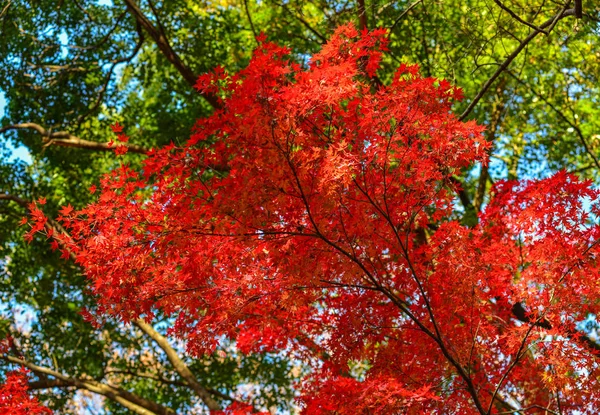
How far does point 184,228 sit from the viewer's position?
16.0ft

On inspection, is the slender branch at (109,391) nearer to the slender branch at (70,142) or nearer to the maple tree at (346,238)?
the slender branch at (70,142)

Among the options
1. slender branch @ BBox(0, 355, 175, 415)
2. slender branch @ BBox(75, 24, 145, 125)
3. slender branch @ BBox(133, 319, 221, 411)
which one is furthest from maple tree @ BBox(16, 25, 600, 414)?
slender branch @ BBox(75, 24, 145, 125)

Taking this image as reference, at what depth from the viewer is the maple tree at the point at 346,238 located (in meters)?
4.59

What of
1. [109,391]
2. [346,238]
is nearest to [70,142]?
[109,391]

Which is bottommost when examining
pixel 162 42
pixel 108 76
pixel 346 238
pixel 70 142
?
pixel 346 238

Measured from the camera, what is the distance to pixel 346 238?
489cm

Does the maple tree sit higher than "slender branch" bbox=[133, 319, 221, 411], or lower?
lower

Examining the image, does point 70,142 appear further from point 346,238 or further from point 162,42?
point 346,238

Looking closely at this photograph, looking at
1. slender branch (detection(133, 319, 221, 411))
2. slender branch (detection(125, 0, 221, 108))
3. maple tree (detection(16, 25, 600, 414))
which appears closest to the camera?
maple tree (detection(16, 25, 600, 414))

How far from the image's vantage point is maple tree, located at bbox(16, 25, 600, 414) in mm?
4590

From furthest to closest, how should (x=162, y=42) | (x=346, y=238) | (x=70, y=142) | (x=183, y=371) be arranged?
(x=183, y=371)
(x=70, y=142)
(x=162, y=42)
(x=346, y=238)

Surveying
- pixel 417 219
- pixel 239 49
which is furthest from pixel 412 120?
pixel 239 49

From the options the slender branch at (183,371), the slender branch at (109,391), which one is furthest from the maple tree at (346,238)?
the slender branch at (109,391)

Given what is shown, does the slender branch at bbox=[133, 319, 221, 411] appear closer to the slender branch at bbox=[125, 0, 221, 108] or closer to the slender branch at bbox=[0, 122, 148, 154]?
the slender branch at bbox=[0, 122, 148, 154]
